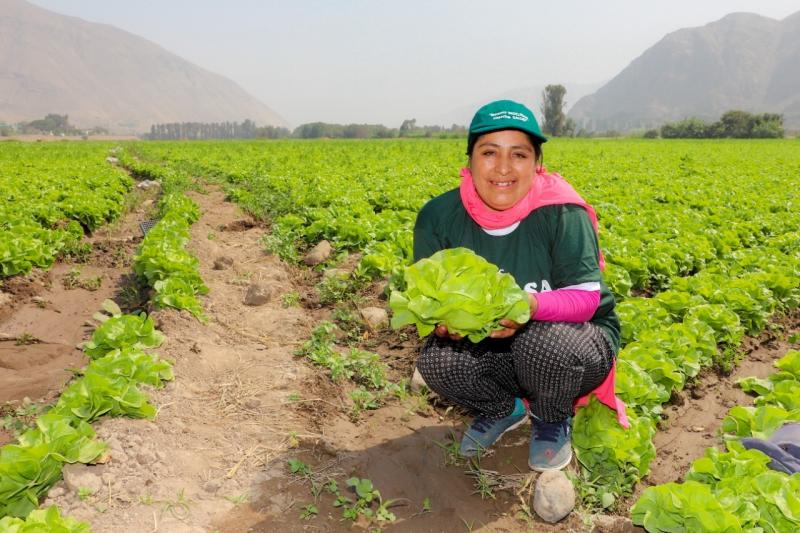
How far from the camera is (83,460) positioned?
311 cm

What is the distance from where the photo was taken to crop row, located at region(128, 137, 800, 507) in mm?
3697

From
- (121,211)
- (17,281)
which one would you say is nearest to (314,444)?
(17,281)

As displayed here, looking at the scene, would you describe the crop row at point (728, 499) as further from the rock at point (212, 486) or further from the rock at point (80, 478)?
the rock at point (80, 478)

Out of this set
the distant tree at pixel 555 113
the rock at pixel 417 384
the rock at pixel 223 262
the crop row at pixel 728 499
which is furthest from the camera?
the distant tree at pixel 555 113

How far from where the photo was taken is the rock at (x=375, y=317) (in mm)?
5797

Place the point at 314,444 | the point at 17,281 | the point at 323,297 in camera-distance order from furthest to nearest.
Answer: the point at 17,281 → the point at 323,297 → the point at 314,444

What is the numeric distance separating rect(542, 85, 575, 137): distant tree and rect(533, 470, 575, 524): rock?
99013mm

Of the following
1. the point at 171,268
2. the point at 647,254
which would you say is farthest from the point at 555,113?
the point at 171,268

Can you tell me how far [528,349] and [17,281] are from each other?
7.27 meters

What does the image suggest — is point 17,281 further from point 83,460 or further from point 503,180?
point 503,180

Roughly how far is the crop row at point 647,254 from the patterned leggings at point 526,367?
0.47m

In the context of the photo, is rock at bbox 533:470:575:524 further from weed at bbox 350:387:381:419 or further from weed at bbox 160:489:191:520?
weed at bbox 160:489:191:520

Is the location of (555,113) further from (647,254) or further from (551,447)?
(551,447)

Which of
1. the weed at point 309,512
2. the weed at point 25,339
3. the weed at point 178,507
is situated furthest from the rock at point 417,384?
the weed at point 25,339
